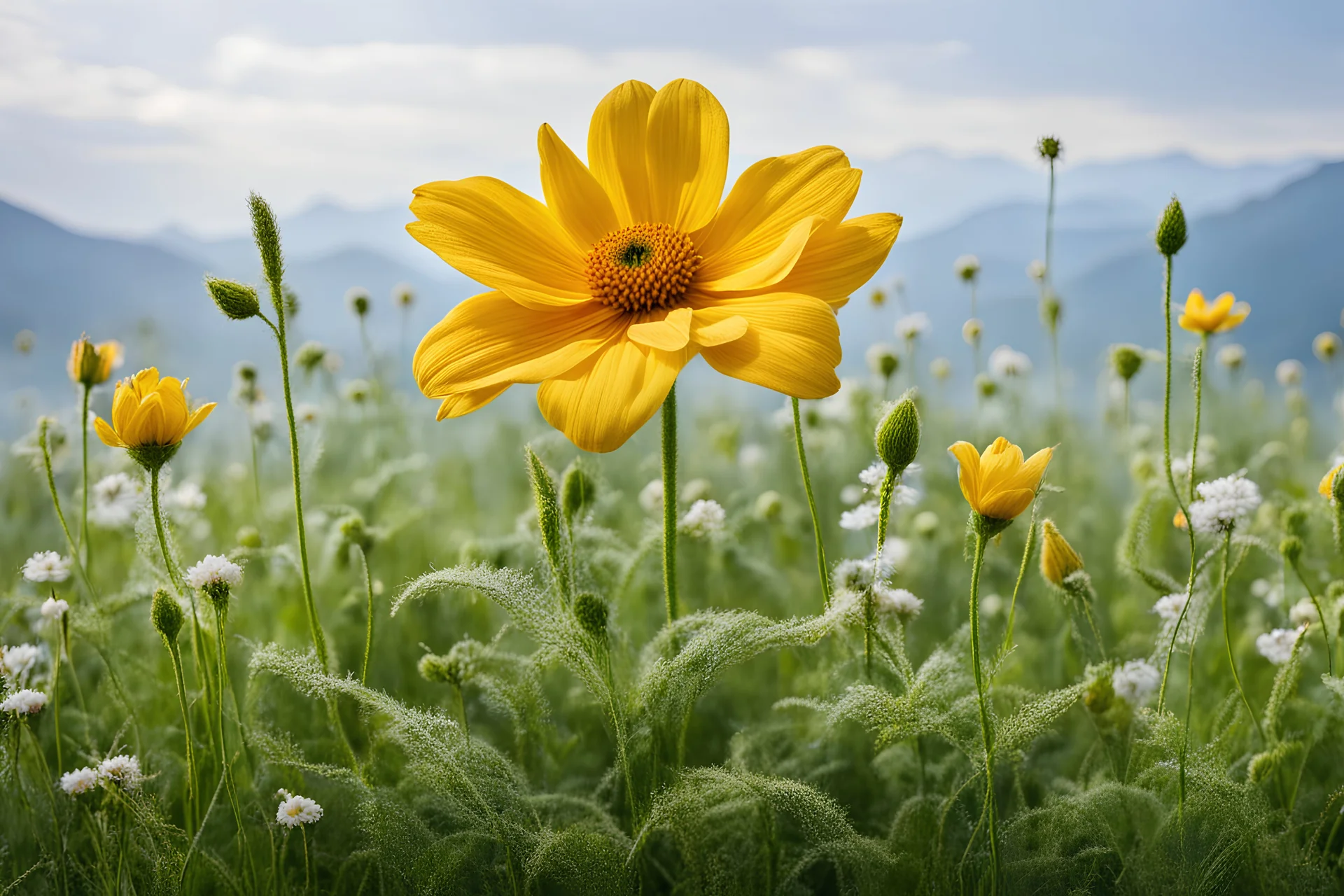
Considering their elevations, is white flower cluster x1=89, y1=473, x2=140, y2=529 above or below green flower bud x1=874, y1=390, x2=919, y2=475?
below

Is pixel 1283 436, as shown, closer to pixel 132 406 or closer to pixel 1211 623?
pixel 1211 623

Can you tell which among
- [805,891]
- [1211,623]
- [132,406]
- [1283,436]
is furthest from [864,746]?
[1283,436]

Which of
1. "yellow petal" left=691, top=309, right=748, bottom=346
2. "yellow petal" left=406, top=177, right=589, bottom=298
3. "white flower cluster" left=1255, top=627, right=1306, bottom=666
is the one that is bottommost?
"white flower cluster" left=1255, top=627, right=1306, bottom=666

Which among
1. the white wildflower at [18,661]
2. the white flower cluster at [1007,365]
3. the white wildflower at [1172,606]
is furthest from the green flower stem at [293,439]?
the white flower cluster at [1007,365]

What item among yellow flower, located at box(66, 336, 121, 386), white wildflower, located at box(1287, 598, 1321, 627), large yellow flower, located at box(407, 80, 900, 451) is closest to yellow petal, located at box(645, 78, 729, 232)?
large yellow flower, located at box(407, 80, 900, 451)

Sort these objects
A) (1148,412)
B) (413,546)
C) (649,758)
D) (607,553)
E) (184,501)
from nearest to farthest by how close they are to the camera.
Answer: (649,758) < (607,553) < (184,501) < (413,546) < (1148,412)

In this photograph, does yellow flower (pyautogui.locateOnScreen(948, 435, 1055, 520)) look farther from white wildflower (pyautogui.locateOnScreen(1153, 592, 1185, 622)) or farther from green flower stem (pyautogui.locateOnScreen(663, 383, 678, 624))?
white wildflower (pyautogui.locateOnScreen(1153, 592, 1185, 622))
